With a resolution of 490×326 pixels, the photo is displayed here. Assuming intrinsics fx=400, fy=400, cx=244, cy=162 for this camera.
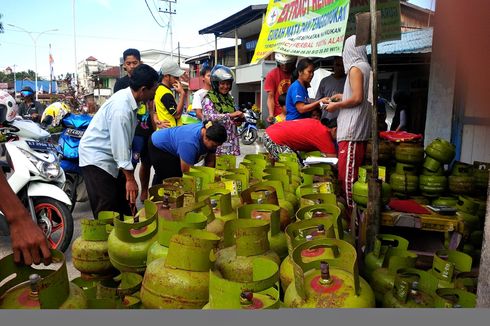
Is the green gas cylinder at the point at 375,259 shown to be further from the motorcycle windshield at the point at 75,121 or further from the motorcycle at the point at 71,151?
the motorcycle windshield at the point at 75,121

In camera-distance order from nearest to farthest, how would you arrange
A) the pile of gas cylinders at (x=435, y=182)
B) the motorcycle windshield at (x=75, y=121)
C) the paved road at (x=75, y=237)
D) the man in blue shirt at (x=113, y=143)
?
1. the pile of gas cylinders at (x=435, y=182)
2. the man in blue shirt at (x=113, y=143)
3. the paved road at (x=75, y=237)
4. the motorcycle windshield at (x=75, y=121)

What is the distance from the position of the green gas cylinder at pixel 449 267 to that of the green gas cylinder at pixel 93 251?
1416mm

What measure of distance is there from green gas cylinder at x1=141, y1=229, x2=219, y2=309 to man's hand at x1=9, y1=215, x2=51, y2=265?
0.34 m

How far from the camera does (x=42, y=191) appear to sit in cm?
339

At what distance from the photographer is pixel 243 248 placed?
1.39 metres

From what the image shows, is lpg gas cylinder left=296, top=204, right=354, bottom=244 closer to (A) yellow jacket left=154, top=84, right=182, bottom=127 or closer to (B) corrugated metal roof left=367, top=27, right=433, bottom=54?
(A) yellow jacket left=154, top=84, right=182, bottom=127

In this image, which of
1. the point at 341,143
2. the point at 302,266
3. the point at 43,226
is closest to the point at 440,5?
the point at 302,266

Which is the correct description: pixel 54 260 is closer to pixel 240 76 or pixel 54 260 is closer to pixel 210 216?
pixel 210 216

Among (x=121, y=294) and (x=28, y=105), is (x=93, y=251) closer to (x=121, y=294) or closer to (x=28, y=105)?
(x=121, y=294)

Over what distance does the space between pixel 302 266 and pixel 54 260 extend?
78cm

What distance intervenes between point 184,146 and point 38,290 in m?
2.33

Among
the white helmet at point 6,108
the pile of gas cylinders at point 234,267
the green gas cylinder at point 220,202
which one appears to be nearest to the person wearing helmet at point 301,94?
the pile of gas cylinders at point 234,267

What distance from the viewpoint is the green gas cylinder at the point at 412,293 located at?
1.34 metres

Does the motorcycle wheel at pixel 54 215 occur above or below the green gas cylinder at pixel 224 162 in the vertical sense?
below
